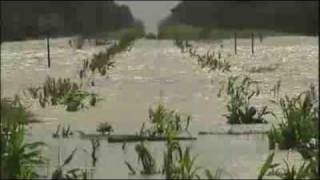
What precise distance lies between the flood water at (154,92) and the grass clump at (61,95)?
13cm

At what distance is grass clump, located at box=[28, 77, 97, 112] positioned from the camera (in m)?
7.30

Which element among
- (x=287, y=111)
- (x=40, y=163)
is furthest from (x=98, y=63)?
(x=40, y=163)

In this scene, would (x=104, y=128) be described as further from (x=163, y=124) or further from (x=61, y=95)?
(x=61, y=95)

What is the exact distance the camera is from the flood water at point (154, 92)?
15.6 ft

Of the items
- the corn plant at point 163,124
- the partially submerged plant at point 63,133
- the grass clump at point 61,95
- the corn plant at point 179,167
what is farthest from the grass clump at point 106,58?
the corn plant at point 179,167

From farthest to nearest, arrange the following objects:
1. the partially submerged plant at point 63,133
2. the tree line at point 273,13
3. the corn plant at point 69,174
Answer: the partially submerged plant at point 63,133 → the tree line at point 273,13 → the corn plant at point 69,174

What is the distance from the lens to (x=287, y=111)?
553 cm

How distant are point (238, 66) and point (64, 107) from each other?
9.79ft

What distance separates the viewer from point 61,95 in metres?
7.71

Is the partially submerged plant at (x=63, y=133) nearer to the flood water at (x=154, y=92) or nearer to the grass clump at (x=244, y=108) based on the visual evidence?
the flood water at (x=154, y=92)

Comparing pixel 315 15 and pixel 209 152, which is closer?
pixel 315 15

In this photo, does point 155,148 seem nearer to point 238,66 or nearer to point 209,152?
point 209,152

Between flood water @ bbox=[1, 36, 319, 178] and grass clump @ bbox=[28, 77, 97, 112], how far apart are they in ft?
0.41

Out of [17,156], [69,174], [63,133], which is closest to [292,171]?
[69,174]
